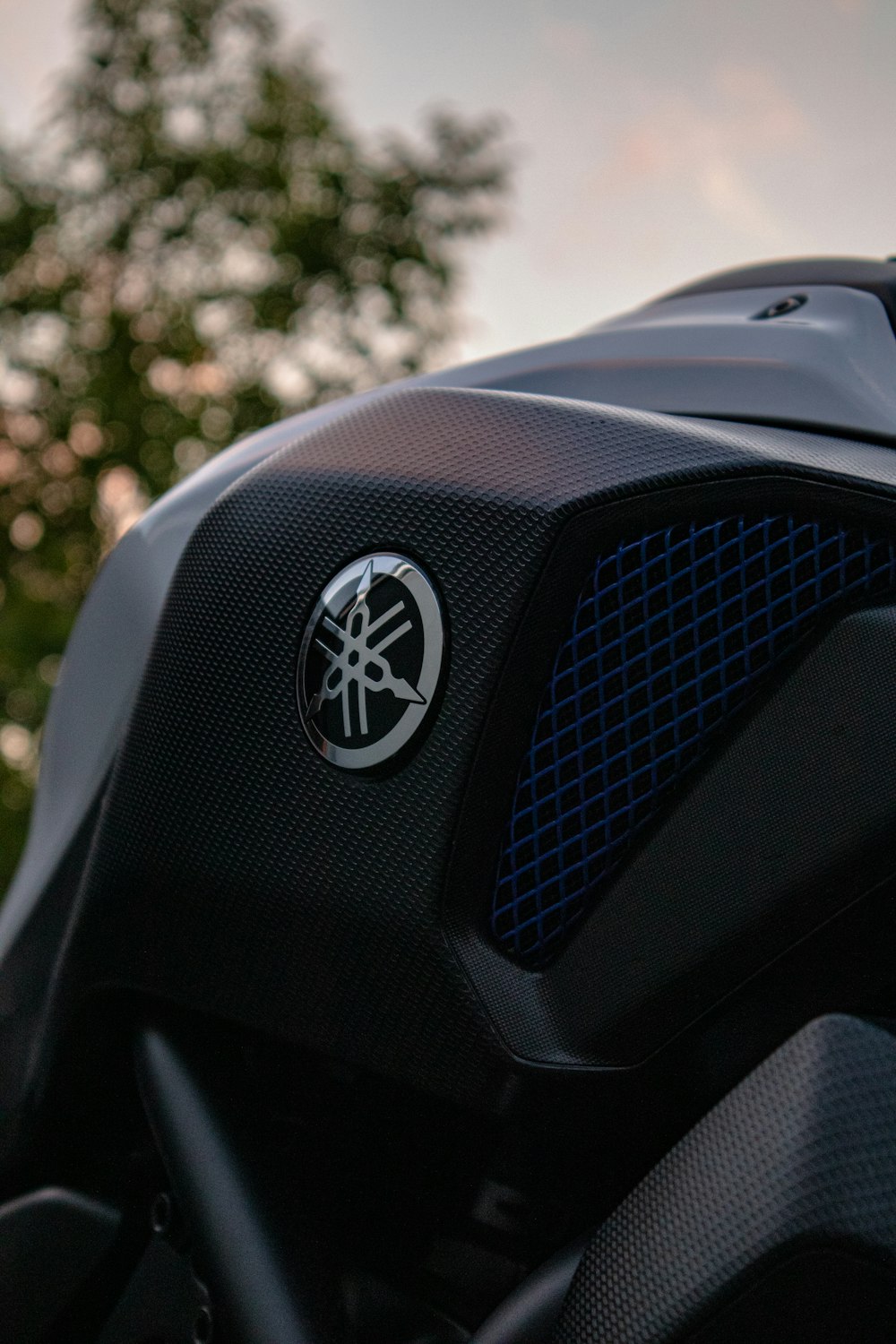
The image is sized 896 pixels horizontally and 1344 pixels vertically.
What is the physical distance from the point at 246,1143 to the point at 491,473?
52 centimetres

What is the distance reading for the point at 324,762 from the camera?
2.82ft

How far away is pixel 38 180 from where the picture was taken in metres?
12.1

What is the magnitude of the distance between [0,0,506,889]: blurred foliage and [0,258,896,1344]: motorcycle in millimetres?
11056

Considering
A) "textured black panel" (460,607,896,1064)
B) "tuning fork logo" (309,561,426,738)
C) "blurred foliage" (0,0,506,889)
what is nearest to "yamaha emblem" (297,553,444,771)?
"tuning fork logo" (309,561,426,738)

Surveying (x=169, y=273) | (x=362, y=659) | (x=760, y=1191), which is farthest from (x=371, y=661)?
(x=169, y=273)

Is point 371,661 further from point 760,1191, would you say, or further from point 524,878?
point 760,1191

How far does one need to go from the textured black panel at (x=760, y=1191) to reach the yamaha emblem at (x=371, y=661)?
298 mm

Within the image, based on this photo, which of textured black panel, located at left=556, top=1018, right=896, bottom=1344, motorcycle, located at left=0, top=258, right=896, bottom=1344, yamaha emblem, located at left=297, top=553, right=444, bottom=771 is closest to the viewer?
textured black panel, located at left=556, top=1018, right=896, bottom=1344

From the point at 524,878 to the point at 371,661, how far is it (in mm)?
170

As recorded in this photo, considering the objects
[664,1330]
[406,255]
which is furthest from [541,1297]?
[406,255]

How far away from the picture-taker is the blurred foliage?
39.4ft

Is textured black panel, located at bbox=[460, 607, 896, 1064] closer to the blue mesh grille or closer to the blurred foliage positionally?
the blue mesh grille

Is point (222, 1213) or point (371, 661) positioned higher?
point (371, 661)

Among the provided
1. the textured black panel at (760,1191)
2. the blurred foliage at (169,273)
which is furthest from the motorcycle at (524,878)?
the blurred foliage at (169,273)
